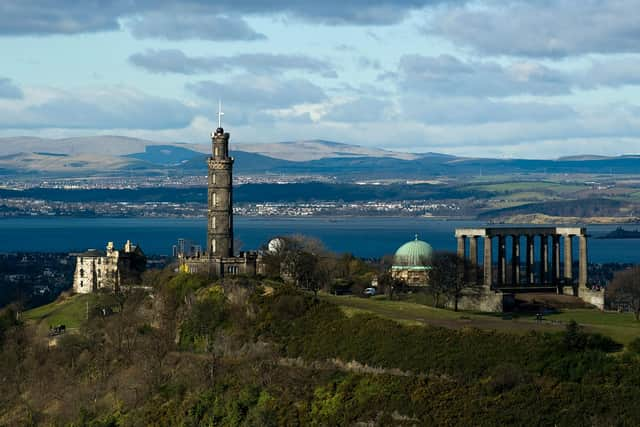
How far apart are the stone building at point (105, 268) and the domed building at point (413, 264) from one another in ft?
75.9

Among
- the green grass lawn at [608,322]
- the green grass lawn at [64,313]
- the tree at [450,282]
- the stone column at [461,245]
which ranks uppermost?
the stone column at [461,245]

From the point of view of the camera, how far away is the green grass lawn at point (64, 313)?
390 ft

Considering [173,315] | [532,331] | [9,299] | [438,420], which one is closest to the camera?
[438,420]

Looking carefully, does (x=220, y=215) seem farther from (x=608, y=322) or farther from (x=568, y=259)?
(x=608, y=322)

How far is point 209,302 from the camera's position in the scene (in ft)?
331

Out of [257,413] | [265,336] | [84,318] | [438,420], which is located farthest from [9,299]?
[438,420]

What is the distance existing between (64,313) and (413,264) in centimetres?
2927

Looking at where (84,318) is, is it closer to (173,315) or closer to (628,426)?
(173,315)

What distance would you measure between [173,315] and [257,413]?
25.7m

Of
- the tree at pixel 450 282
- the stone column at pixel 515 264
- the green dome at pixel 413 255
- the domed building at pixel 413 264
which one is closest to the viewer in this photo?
the tree at pixel 450 282

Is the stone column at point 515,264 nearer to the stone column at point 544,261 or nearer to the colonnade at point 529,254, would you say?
the colonnade at point 529,254

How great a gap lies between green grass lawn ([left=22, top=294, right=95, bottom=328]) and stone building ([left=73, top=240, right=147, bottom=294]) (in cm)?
226

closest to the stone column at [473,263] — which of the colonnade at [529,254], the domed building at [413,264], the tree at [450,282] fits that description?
the colonnade at [529,254]

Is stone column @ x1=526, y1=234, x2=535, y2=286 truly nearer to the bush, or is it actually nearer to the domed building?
the domed building
